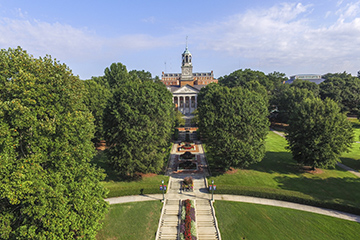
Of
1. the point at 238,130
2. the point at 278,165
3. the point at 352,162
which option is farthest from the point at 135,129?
the point at 352,162

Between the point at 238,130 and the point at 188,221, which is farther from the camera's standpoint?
the point at 238,130

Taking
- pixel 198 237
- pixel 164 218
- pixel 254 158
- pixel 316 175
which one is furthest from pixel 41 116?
pixel 316 175

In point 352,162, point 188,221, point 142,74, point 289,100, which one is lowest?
point 188,221

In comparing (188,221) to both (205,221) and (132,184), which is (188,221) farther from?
(132,184)

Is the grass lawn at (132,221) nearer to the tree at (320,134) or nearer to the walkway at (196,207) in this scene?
the walkway at (196,207)

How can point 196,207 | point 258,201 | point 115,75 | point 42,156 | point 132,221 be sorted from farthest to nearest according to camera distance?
point 115,75 < point 258,201 < point 196,207 < point 132,221 < point 42,156

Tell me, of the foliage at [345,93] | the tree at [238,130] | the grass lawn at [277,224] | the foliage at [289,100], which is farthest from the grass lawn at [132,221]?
the foliage at [345,93]

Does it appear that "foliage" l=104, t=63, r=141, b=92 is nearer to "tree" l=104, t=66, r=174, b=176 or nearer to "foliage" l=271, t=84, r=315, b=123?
"tree" l=104, t=66, r=174, b=176

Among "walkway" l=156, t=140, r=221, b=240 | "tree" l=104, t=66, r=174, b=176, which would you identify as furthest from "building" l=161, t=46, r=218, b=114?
"tree" l=104, t=66, r=174, b=176
